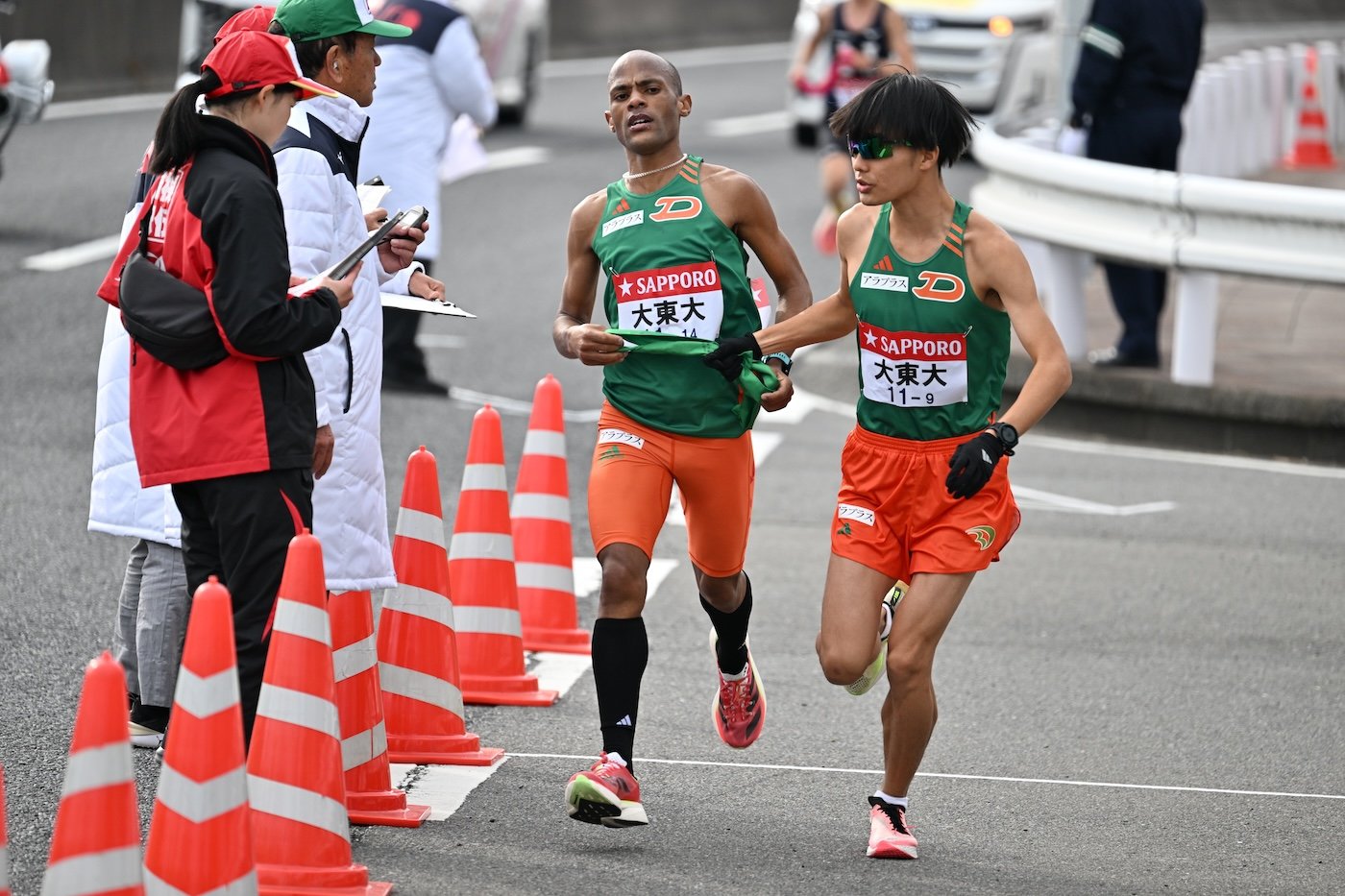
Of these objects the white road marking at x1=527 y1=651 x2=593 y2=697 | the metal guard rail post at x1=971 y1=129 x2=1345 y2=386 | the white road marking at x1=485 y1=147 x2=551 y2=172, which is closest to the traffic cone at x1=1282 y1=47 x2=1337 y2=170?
the white road marking at x1=485 y1=147 x2=551 y2=172

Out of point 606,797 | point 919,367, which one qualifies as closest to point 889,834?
point 606,797

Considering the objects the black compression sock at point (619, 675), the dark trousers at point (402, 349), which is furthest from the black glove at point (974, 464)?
the dark trousers at point (402, 349)

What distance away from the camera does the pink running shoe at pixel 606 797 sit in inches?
221

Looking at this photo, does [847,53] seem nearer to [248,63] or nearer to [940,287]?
[940,287]

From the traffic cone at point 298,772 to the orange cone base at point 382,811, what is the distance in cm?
64

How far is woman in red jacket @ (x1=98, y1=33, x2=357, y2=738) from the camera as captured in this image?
515 centimetres

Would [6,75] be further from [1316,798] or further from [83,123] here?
[1316,798]

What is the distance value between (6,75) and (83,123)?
6265 millimetres

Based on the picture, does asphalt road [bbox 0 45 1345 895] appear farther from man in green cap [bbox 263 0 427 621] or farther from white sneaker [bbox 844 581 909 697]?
man in green cap [bbox 263 0 427 621]

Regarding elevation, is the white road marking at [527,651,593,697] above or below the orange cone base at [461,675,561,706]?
below

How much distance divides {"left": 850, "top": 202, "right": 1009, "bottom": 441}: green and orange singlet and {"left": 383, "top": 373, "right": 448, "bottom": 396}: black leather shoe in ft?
21.2

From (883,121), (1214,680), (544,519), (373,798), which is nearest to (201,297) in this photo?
(373,798)

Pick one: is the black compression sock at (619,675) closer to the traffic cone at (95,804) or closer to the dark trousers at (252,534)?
the dark trousers at (252,534)

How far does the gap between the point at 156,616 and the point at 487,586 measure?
138cm
